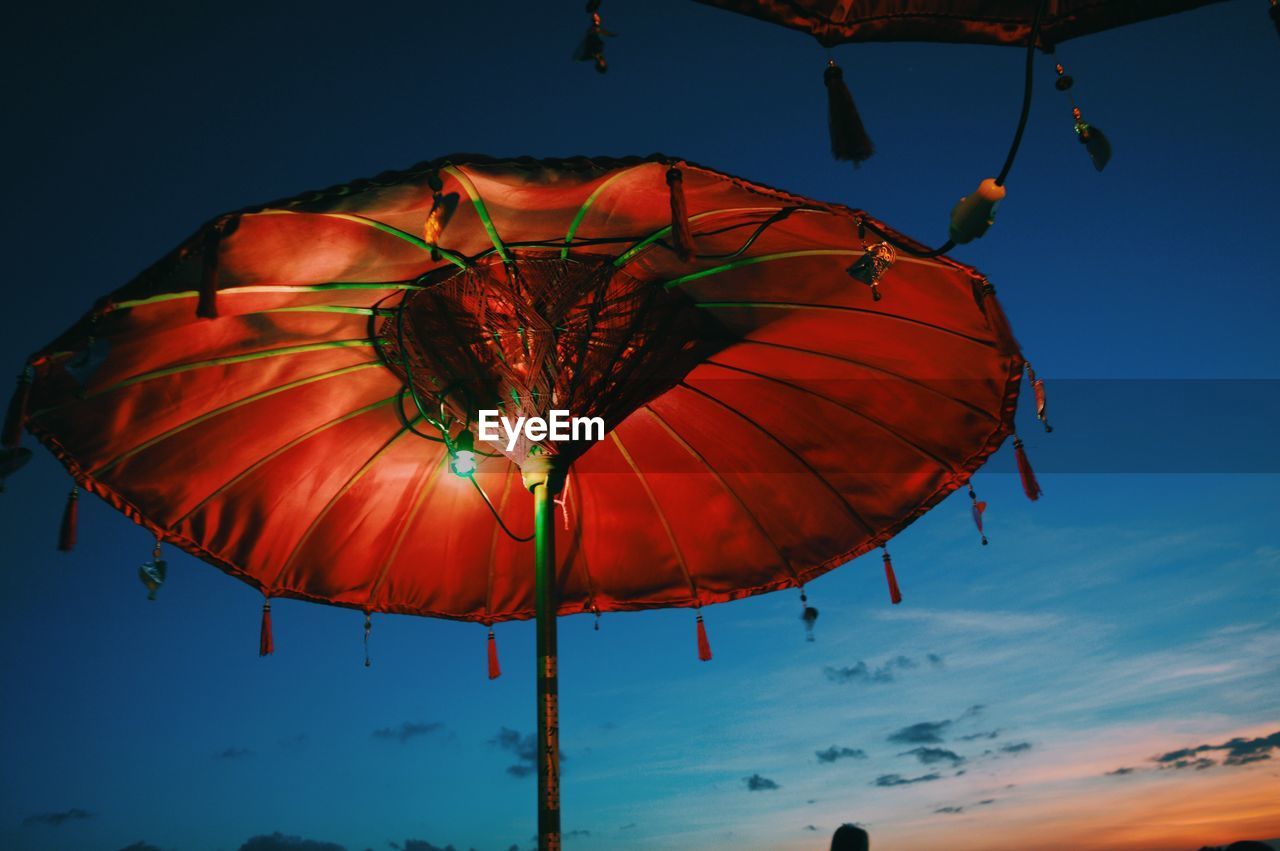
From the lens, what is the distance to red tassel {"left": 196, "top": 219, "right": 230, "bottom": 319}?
449 centimetres

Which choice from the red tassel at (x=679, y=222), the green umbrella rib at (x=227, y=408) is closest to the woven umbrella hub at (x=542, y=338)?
the green umbrella rib at (x=227, y=408)

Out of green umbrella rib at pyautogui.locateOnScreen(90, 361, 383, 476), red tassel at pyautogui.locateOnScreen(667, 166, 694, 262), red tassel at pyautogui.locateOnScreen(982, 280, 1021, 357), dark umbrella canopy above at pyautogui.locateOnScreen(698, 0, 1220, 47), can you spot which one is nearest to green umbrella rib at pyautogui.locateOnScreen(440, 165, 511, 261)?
red tassel at pyautogui.locateOnScreen(667, 166, 694, 262)

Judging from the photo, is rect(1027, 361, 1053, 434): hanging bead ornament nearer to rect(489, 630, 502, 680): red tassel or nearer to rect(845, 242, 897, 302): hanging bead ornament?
rect(845, 242, 897, 302): hanging bead ornament

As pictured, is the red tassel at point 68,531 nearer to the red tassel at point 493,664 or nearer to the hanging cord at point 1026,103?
the red tassel at point 493,664

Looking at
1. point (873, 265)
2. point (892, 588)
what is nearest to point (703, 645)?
point (892, 588)

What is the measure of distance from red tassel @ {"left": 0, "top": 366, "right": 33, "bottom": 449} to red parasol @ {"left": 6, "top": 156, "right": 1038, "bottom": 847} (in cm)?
2

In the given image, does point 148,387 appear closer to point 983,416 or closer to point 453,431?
point 453,431

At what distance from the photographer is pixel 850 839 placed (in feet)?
16.2

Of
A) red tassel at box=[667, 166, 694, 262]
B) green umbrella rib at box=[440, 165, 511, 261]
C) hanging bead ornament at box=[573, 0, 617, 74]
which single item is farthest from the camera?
green umbrella rib at box=[440, 165, 511, 261]

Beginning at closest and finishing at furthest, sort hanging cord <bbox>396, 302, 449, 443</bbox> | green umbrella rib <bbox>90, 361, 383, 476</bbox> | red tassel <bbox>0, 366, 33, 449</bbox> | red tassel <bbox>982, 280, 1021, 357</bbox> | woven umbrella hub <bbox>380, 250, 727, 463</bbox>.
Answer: red tassel <bbox>0, 366, 33, 449</bbox>, red tassel <bbox>982, 280, 1021, 357</bbox>, woven umbrella hub <bbox>380, 250, 727, 463</bbox>, hanging cord <bbox>396, 302, 449, 443</bbox>, green umbrella rib <bbox>90, 361, 383, 476</bbox>

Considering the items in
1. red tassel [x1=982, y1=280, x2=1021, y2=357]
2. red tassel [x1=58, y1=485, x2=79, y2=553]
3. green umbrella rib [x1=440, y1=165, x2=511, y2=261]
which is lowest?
red tassel [x1=58, y1=485, x2=79, y2=553]

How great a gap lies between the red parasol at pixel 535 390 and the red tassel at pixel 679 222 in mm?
13

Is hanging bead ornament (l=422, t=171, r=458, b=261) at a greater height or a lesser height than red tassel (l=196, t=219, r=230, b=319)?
greater

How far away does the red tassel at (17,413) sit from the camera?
16.1 ft
